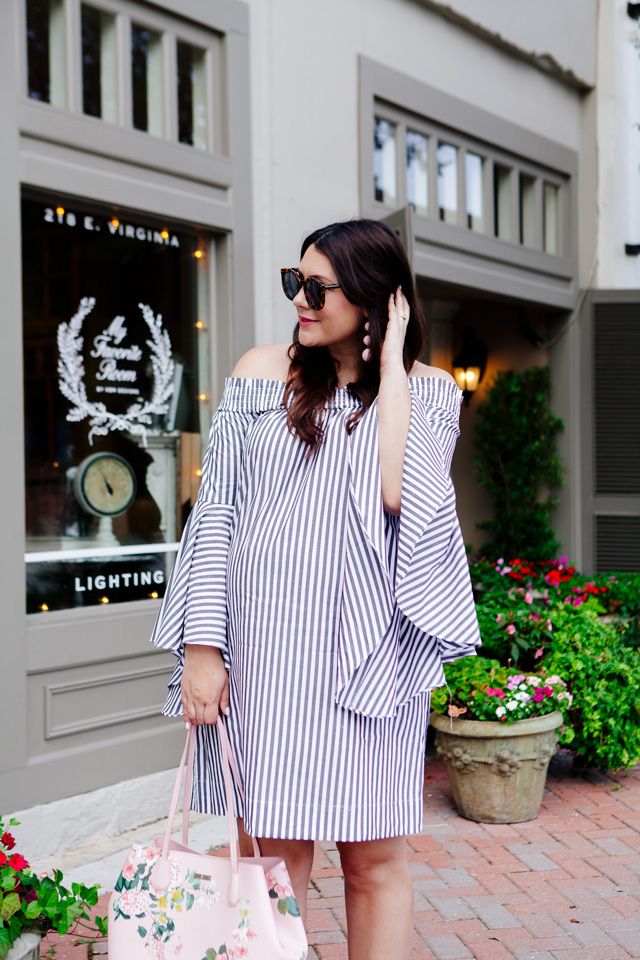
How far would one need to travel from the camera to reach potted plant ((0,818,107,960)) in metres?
2.08

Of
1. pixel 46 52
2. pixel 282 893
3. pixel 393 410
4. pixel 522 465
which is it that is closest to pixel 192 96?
pixel 46 52

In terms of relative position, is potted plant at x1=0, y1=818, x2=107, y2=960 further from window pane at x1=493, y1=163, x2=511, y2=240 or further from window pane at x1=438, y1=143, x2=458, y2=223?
window pane at x1=493, y1=163, x2=511, y2=240

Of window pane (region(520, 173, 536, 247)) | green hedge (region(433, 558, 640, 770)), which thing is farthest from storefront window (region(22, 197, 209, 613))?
window pane (region(520, 173, 536, 247))

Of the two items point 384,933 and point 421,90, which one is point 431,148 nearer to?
point 421,90

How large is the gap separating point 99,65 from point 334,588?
3222mm

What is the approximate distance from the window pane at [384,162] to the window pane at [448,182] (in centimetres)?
53

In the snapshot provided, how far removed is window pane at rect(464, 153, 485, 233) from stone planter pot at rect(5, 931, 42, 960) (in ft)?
17.7

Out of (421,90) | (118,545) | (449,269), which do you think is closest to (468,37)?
(421,90)

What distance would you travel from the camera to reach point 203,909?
165cm

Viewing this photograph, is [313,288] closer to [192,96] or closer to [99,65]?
[99,65]

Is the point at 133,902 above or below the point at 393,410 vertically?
below

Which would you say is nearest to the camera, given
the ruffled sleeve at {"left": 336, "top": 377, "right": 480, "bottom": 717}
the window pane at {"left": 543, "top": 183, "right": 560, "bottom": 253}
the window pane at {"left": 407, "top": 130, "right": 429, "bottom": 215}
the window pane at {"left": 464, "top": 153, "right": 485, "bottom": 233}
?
the ruffled sleeve at {"left": 336, "top": 377, "right": 480, "bottom": 717}

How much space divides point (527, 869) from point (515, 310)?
17.7 ft

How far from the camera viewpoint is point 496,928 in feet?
9.89
